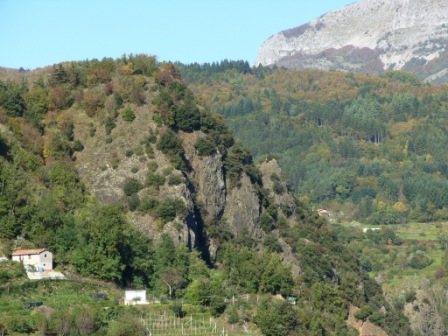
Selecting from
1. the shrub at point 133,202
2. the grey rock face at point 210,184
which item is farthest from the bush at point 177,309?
the grey rock face at point 210,184

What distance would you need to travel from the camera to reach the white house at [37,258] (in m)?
83.6

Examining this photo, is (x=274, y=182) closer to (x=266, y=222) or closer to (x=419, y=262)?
(x=266, y=222)

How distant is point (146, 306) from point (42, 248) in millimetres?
10795

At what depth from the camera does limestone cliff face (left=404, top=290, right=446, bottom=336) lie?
395 feet

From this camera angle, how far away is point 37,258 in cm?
8362

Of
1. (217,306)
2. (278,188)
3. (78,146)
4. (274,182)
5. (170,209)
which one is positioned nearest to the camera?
(217,306)

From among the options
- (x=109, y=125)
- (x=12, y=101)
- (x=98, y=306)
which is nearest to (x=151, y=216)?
(x=109, y=125)

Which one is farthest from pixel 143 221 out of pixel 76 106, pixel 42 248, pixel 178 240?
pixel 76 106

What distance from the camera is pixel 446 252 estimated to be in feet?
547

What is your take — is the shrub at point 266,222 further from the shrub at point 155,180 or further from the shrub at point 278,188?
the shrub at point 155,180

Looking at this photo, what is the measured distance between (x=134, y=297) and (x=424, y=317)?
49.4 m

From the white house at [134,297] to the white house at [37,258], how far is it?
616 centimetres

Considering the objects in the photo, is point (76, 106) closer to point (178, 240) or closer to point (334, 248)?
point (178, 240)

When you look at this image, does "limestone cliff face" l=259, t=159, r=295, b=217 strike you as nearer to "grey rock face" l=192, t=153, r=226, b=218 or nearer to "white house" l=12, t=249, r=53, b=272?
"grey rock face" l=192, t=153, r=226, b=218
